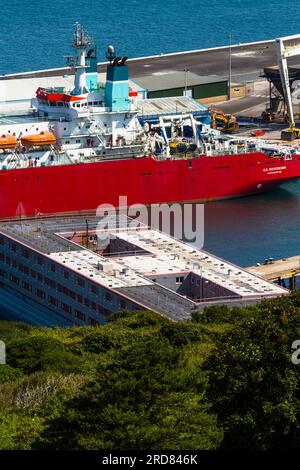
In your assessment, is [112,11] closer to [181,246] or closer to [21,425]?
[181,246]

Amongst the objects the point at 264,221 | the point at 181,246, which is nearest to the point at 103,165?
the point at 264,221

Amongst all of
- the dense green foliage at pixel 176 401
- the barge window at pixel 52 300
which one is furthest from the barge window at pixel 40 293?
the dense green foliage at pixel 176 401

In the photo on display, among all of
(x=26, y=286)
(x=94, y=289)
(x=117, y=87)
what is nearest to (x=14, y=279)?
(x=26, y=286)

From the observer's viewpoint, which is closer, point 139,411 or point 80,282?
point 139,411

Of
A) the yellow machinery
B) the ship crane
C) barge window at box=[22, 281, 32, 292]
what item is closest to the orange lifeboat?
barge window at box=[22, 281, 32, 292]

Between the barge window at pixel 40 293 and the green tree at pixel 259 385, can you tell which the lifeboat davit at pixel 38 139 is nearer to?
the barge window at pixel 40 293

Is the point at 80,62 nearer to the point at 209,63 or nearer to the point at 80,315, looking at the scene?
the point at 80,315
